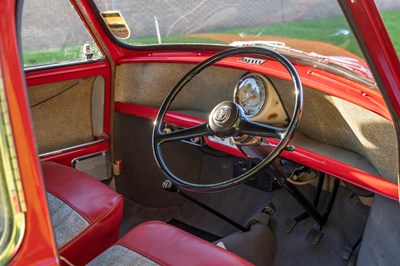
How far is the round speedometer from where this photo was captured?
1.97 metres

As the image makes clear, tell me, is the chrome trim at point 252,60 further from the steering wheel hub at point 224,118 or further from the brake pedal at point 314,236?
the brake pedal at point 314,236

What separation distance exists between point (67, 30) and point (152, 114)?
26.1 inches

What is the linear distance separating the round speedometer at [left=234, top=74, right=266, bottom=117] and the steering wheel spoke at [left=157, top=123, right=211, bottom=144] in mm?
370

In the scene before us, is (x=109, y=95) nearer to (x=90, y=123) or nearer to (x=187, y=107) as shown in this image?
(x=90, y=123)

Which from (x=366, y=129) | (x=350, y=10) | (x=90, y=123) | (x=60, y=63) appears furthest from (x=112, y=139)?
(x=350, y=10)

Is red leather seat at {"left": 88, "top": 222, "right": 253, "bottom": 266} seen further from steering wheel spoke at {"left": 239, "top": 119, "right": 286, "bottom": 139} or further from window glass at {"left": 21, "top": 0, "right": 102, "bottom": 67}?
window glass at {"left": 21, "top": 0, "right": 102, "bottom": 67}

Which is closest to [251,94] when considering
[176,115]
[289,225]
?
[176,115]

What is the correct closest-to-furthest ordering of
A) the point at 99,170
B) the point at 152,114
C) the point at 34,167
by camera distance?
the point at 34,167
the point at 152,114
the point at 99,170

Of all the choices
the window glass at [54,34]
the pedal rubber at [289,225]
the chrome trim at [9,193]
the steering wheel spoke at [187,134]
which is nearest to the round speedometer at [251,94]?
the steering wheel spoke at [187,134]

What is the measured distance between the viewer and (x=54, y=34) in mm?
2463

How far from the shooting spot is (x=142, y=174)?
9.45 feet

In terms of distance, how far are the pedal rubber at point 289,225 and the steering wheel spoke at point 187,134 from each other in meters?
0.98

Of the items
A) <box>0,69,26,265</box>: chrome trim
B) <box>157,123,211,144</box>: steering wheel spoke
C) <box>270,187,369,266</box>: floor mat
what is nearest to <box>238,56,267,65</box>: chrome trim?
<box>157,123,211,144</box>: steering wheel spoke

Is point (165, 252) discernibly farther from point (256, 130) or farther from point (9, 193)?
point (9, 193)
